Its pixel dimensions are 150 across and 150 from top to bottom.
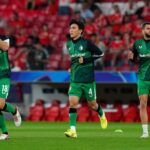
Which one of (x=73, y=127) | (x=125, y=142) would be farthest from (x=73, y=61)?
(x=125, y=142)

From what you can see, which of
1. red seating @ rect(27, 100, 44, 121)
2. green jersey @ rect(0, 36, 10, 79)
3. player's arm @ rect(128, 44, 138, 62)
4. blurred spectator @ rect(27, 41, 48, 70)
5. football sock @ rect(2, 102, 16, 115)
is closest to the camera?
green jersey @ rect(0, 36, 10, 79)

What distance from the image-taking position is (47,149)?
1298cm

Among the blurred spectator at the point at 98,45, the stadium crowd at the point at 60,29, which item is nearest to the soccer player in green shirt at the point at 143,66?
the stadium crowd at the point at 60,29

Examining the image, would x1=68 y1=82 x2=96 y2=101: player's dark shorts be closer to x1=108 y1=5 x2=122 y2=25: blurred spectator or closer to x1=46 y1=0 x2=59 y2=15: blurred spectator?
x1=108 y1=5 x2=122 y2=25: blurred spectator

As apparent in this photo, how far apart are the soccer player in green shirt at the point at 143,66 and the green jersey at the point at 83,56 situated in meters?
0.80

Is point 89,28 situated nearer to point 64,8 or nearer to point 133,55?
point 64,8

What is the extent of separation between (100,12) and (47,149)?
17328 millimetres

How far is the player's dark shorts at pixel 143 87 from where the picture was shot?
52.6 ft

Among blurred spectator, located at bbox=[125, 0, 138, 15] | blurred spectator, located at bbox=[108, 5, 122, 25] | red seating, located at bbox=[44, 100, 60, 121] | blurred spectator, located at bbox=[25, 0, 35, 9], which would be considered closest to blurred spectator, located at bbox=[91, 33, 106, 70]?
blurred spectator, located at bbox=[108, 5, 122, 25]

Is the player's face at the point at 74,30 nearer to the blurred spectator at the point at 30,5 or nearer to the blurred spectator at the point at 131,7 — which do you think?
the blurred spectator at the point at 131,7

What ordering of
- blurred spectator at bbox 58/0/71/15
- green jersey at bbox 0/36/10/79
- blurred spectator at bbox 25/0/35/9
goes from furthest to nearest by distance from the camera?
blurred spectator at bbox 25/0/35/9, blurred spectator at bbox 58/0/71/15, green jersey at bbox 0/36/10/79

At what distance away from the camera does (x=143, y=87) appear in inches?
634

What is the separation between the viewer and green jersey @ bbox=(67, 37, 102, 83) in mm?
16578

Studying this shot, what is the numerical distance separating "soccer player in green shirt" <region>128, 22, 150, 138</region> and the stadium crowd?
9.80 m
